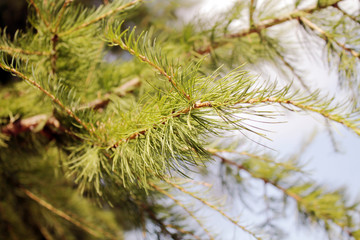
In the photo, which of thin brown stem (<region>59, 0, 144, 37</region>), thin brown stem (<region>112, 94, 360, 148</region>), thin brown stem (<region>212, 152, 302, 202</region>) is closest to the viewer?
thin brown stem (<region>112, 94, 360, 148</region>)

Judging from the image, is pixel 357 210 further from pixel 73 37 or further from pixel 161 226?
pixel 73 37

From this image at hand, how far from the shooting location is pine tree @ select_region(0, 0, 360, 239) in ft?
0.85

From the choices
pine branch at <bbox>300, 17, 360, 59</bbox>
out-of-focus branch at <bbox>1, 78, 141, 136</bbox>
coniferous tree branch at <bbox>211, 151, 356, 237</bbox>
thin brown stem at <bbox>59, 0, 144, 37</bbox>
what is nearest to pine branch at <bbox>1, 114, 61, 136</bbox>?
out-of-focus branch at <bbox>1, 78, 141, 136</bbox>

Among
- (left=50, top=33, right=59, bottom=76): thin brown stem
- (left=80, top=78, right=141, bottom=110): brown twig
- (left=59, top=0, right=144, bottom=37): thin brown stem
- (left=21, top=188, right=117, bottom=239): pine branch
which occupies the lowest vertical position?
(left=21, top=188, right=117, bottom=239): pine branch

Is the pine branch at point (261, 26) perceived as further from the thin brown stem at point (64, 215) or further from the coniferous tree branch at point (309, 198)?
the thin brown stem at point (64, 215)

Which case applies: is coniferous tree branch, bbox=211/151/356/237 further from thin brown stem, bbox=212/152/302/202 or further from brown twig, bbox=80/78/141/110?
brown twig, bbox=80/78/141/110

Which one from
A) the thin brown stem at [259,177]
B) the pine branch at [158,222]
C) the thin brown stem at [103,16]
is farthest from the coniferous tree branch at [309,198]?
the thin brown stem at [103,16]

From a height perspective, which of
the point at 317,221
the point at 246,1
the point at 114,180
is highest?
the point at 246,1

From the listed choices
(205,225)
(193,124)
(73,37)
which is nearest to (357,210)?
(205,225)

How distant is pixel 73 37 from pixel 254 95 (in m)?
0.27

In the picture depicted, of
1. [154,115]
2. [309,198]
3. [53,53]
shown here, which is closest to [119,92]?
[53,53]

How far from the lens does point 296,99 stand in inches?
8.4

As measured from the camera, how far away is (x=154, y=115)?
0.82 feet

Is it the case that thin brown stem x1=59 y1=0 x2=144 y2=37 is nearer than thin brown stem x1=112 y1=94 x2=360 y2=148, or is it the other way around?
thin brown stem x1=112 y1=94 x2=360 y2=148
